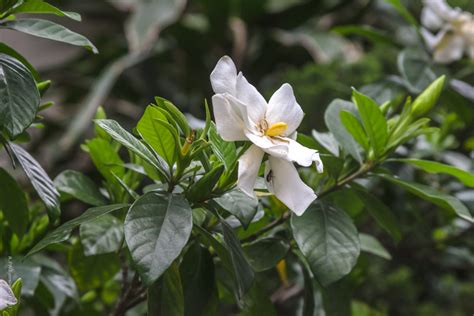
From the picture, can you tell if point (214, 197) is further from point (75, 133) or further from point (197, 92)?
point (197, 92)

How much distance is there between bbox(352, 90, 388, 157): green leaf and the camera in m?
0.76

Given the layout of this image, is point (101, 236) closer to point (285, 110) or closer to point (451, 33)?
point (285, 110)

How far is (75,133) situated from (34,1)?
138cm

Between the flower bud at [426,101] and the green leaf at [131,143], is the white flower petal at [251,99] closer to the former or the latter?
the green leaf at [131,143]

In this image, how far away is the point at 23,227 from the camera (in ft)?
2.44

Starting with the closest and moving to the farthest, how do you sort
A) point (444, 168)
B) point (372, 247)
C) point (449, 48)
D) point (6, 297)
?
point (6, 297) < point (444, 168) < point (372, 247) < point (449, 48)

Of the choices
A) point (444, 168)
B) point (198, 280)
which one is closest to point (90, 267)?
point (198, 280)

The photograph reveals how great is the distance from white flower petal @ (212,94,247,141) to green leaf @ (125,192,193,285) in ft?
0.26

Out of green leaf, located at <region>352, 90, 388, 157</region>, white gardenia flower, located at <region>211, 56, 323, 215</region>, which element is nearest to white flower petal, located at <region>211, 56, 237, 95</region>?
white gardenia flower, located at <region>211, 56, 323, 215</region>

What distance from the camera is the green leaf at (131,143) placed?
580 millimetres

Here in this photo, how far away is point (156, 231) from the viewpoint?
0.56 meters

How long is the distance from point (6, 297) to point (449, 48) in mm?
886

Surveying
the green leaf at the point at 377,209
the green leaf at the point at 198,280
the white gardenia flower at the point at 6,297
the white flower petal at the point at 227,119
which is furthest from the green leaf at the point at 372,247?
the white gardenia flower at the point at 6,297

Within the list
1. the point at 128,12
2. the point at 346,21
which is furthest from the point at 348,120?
the point at 128,12
